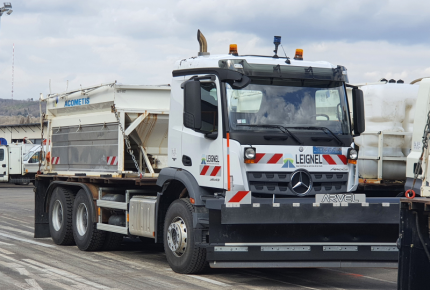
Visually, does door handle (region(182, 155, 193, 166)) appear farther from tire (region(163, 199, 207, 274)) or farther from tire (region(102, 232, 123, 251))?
tire (region(102, 232, 123, 251))

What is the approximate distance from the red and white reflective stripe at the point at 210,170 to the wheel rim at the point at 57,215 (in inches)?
208

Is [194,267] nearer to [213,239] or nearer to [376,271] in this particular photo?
[213,239]

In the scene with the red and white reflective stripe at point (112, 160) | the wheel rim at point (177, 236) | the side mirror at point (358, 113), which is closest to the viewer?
the wheel rim at point (177, 236)

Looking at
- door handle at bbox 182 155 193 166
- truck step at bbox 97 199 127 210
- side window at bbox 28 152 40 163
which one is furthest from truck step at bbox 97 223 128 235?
side window at bbox 28 152 40 163

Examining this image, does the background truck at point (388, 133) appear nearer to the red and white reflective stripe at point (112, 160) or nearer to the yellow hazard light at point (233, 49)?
the yellow hazard light at point (233, 49)

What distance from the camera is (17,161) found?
34.4m

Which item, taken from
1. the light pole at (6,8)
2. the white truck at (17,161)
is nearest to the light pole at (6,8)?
the light pole at (6,8)

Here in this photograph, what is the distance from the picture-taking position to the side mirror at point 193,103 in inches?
321

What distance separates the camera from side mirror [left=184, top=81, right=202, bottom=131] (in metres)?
8.16

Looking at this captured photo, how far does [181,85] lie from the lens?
8.84 metres

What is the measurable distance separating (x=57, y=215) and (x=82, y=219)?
3.88 ft

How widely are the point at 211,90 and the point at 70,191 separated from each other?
5.53 m

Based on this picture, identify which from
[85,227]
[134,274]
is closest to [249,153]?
[134,274]

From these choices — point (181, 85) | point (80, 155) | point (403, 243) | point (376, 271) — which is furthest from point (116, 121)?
point (403, 243)
